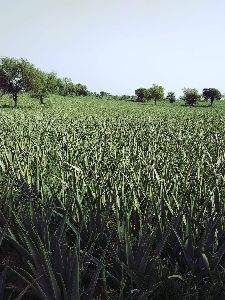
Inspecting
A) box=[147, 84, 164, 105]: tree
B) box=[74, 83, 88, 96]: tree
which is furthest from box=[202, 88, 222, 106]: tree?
box=[74, 83, 88, 96]: tree

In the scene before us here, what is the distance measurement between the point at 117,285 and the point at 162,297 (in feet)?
1.43

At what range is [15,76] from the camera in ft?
139

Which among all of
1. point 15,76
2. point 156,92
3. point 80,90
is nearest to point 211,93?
point 156,92

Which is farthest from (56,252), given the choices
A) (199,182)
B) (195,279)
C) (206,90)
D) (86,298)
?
(206,90)

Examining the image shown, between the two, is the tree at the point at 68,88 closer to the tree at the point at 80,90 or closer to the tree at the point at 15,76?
the tree at the point at 80,90

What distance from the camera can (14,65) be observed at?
42.5 metres

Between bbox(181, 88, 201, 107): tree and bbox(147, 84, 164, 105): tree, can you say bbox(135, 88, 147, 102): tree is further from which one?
bbox(181, 88, 201, 107): tree

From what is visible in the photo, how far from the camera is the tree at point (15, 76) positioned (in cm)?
4119

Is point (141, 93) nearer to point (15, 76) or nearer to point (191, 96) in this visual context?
point (191, 96)

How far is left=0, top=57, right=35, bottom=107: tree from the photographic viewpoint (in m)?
41.2

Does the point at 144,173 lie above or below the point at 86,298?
above

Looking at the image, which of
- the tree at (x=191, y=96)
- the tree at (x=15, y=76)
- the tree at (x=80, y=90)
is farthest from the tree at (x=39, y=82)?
the tree at (x=80, y=90)

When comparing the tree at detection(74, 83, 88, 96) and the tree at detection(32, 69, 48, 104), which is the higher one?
the tree at detection(74, 83, 88, 96)

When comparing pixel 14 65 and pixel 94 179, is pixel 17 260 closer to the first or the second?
pixel 94 179
